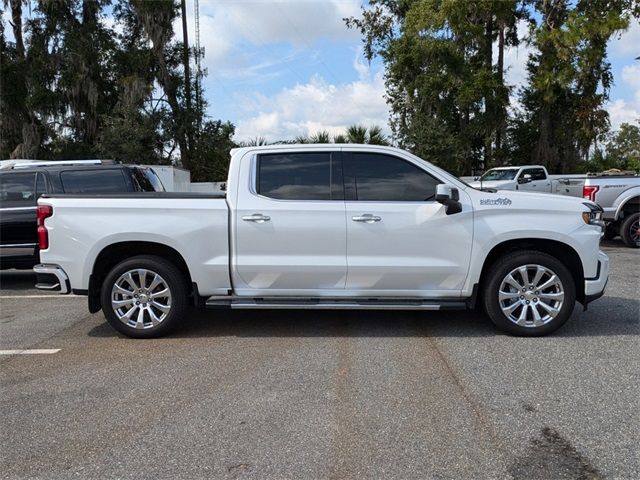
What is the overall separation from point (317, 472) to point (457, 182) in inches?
139

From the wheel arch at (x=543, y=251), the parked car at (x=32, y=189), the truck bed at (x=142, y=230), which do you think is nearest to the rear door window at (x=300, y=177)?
the truck bed at (x=142, y=230)

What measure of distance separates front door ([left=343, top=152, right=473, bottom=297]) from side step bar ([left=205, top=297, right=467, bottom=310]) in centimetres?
12

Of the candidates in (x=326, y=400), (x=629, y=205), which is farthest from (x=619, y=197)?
(x=326, y=400)

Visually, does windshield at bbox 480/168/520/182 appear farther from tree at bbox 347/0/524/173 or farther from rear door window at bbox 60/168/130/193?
rear door window at bbox 60/168/130/193

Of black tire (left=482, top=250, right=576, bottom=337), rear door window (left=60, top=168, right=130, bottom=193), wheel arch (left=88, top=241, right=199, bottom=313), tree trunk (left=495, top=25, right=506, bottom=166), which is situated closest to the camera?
black tire (left=482, top=250, right=576, bottom=337)

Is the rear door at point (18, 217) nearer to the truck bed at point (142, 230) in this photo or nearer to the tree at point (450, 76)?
the truck bed at point (142, 230)

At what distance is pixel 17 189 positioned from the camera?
9.16 m

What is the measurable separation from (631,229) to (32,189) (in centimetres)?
1165

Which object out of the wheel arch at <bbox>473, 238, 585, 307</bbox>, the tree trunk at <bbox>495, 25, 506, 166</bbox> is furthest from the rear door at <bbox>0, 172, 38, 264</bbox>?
the tree trunk at <bbox>495, 25, 506, 166</bbox>

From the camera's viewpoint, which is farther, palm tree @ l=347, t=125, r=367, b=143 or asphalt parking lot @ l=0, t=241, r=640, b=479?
palm tree @ l=347, t=125, r=367, b=143

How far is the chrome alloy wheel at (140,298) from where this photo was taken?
19.2ft

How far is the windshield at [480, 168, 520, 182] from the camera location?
71.7 ft

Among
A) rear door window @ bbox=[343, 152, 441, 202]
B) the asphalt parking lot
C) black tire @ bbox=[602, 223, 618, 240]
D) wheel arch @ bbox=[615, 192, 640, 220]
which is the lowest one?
the asphalt parking lot

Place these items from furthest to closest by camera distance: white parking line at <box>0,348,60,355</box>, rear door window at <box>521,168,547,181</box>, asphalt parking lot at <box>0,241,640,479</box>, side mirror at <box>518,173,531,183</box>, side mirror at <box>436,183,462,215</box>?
rear door window at <box>521,168,547,181</box>
side mirror at <box>518,173,531,183</box>
white parking line at <box>0,348,60,355</box>
side mirror at <box>436,183,462,215</box>
asphalt parking lot at <box>0,241,640,479</box>
